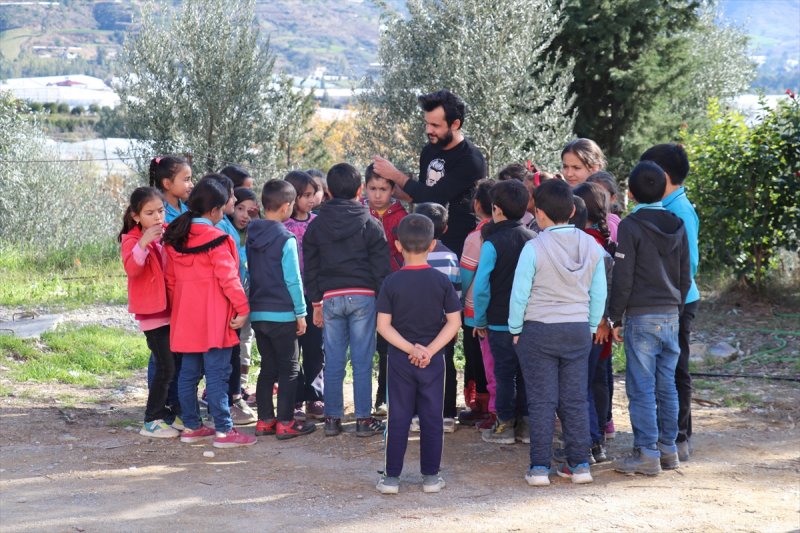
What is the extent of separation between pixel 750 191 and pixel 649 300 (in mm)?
5388

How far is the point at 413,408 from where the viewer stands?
4.88m

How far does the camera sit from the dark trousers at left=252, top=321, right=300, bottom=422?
570 cm

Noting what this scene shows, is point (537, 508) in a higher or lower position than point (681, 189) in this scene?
lower

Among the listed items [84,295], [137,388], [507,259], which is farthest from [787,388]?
[84,295]

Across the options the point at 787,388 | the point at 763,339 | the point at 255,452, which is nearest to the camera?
the point at 255,452

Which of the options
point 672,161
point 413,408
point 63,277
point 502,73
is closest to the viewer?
point 413,408

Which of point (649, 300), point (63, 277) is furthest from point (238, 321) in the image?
point (63, 277)

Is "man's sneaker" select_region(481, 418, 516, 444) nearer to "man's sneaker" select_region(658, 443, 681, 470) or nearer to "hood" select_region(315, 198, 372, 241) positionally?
"man's sneaker" select_region(658, 443, 681, 470)

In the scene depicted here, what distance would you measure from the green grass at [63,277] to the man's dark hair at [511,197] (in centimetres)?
641

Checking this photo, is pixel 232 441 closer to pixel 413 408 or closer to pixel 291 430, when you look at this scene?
pixel 291 430

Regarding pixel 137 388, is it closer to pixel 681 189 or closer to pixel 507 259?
pixel 507 259

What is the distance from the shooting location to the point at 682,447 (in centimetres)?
545

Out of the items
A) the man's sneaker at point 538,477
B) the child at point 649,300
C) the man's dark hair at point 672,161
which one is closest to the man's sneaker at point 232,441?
the man's sneaker at point 538,477

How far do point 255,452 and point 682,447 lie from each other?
2.60 m
